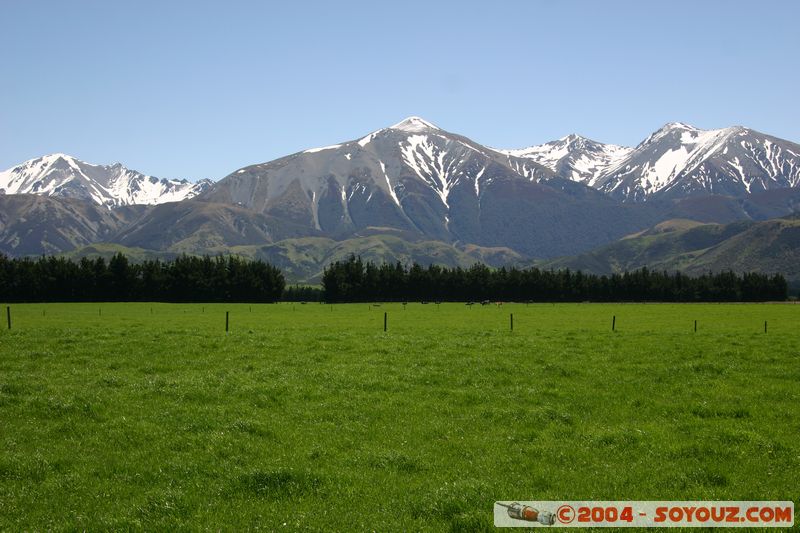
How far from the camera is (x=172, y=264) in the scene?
183 metres

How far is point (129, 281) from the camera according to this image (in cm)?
16888

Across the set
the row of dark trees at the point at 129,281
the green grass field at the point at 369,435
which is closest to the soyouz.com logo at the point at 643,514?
the green grass field at the point at 369,435

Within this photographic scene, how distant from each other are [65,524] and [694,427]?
1748 cm

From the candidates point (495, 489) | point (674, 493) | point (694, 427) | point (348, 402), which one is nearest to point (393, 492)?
point (495, 489)

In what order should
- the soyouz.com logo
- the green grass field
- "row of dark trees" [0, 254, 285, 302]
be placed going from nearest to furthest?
the soyouz.com logo, the green grass field, "row of dark trees" [0, 254, 285, 302]

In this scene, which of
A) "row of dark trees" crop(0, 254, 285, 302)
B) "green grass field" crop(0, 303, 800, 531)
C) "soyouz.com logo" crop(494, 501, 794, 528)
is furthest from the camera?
"row of dark trees" crop(0, 254, 285, 302)

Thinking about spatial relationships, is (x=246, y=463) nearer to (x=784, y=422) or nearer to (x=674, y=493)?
(x=674, y=493)

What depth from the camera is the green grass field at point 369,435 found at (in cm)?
1385

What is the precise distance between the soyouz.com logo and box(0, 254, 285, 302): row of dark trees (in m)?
165

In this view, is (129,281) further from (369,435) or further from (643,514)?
(643,514)

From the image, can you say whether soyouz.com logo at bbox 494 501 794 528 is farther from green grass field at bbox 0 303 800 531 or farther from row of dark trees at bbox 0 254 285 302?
row of dark trees at bbox 0 254 285 302

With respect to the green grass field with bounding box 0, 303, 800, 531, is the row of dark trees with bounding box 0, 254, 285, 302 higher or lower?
higher

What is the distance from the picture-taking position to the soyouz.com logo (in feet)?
41.1

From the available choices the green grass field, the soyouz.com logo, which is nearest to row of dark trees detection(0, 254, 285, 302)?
the green grass field
